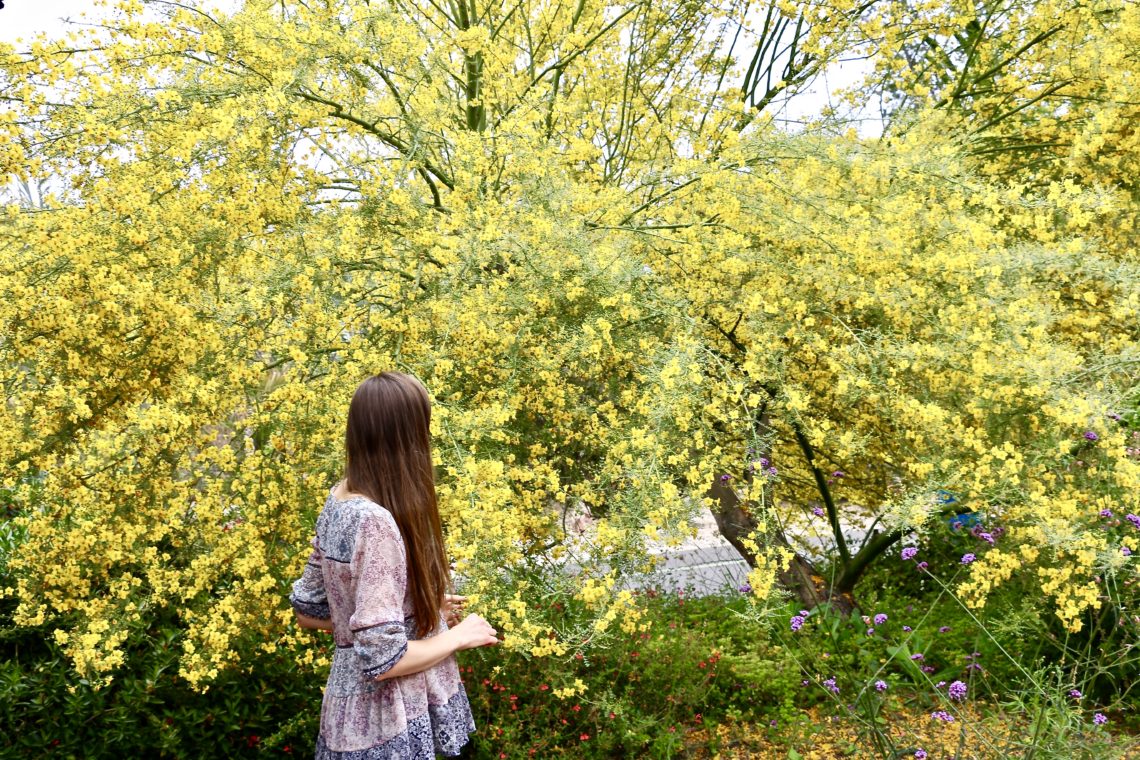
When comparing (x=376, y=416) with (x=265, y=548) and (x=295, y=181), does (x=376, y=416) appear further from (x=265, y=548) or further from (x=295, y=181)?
(x=295, y=181)

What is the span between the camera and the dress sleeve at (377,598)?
5.86 ft

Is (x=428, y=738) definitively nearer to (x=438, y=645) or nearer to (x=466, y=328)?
(x=438, y=645)

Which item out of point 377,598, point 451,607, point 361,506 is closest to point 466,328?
point 451,607

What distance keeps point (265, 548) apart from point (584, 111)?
368 cm

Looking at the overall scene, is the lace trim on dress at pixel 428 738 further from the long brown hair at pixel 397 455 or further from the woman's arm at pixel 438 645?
the long brown hair at pixel 397 455

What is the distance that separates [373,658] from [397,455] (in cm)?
42

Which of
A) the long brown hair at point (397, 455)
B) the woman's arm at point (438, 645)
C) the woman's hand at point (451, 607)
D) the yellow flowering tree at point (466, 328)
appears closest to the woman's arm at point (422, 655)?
the woman's arm at point (438, 645)

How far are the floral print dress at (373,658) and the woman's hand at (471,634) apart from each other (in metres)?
0.10

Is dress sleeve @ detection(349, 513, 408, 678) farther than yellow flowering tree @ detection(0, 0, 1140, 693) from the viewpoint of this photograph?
No

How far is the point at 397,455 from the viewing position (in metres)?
1.90

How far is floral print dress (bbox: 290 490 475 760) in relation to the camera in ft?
5.90

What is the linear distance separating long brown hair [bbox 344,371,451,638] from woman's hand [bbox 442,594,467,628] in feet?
0.78

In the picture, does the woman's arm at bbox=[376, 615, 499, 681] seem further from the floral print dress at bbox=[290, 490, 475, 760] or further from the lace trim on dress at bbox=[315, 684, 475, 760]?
the lace trim on dress at bbox=[315, 684, 475, 760]

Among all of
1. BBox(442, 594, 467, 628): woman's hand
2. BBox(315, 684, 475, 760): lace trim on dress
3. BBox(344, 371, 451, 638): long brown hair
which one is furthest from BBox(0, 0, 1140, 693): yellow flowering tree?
BBox(344, 371, 451, 638): long brown hair
